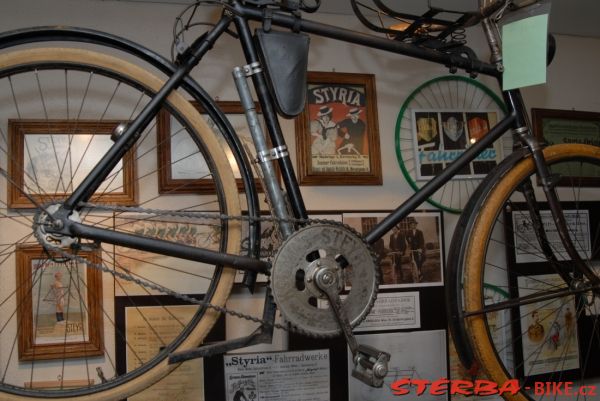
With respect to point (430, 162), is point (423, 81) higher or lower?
higher

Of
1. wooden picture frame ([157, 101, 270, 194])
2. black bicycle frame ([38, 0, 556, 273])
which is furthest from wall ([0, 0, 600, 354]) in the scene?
black bicycle frame ([38, 0, 556, 273])

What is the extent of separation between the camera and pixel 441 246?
1.18 meters

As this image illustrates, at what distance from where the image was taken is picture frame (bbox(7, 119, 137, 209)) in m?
0.99

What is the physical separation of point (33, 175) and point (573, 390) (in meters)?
1.37

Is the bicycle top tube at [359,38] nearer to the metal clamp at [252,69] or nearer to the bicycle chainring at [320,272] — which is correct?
the metal clamp at [252,69]

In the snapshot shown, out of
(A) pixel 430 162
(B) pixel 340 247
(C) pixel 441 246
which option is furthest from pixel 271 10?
(C) pixel 441 246

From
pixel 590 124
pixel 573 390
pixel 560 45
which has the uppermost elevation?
pixel 560 45

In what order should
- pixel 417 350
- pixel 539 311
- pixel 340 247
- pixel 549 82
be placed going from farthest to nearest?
Result: pixel 549 82, pixel 539 311, pixel 417 350, pixel 340 247

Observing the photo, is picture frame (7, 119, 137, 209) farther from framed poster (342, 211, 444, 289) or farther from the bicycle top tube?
framed poster (342, 211, 444, 289)

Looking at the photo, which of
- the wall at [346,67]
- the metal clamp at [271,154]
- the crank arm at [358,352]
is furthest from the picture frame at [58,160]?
the crank arm at [358,352]

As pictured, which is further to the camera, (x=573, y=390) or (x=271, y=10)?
(x=573, y=390)

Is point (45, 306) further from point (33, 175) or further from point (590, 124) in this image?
point (590, 124)

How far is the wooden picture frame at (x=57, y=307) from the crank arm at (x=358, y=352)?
1.64 feet

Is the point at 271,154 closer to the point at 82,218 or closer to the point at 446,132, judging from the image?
the point at 82,218
